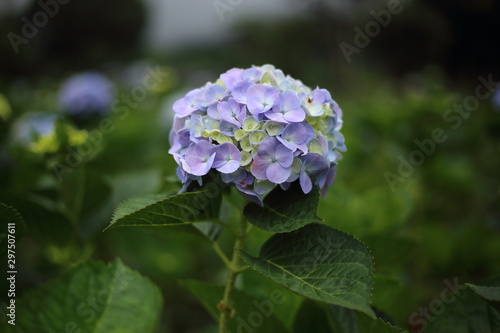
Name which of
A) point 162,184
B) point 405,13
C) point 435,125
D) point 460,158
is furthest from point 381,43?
point 162,184

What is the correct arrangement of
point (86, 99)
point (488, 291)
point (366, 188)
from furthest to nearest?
point (86, 99), point (366, 188), point (488, 291)

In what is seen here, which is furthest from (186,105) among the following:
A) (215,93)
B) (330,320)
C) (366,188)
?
(366,188)

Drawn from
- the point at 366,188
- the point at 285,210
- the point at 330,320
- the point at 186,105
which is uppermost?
the point at 186,105

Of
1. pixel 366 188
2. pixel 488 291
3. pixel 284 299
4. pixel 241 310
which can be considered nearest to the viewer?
pixel 488 291

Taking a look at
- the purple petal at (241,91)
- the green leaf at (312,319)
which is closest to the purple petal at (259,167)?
the purple petal at (241,91)

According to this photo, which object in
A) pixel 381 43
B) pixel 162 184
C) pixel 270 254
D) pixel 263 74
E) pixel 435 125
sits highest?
pixel 263 74

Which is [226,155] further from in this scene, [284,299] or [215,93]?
[284,299]

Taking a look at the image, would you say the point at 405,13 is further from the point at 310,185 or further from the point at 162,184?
the point at 310,185

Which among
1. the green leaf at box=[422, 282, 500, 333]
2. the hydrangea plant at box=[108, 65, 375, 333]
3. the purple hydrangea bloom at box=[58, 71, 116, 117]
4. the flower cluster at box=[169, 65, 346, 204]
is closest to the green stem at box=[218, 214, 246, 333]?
the hydrangea plant at box=[108, 65, 375, 333]

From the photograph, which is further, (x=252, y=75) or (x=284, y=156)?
(x=252, y=75)
